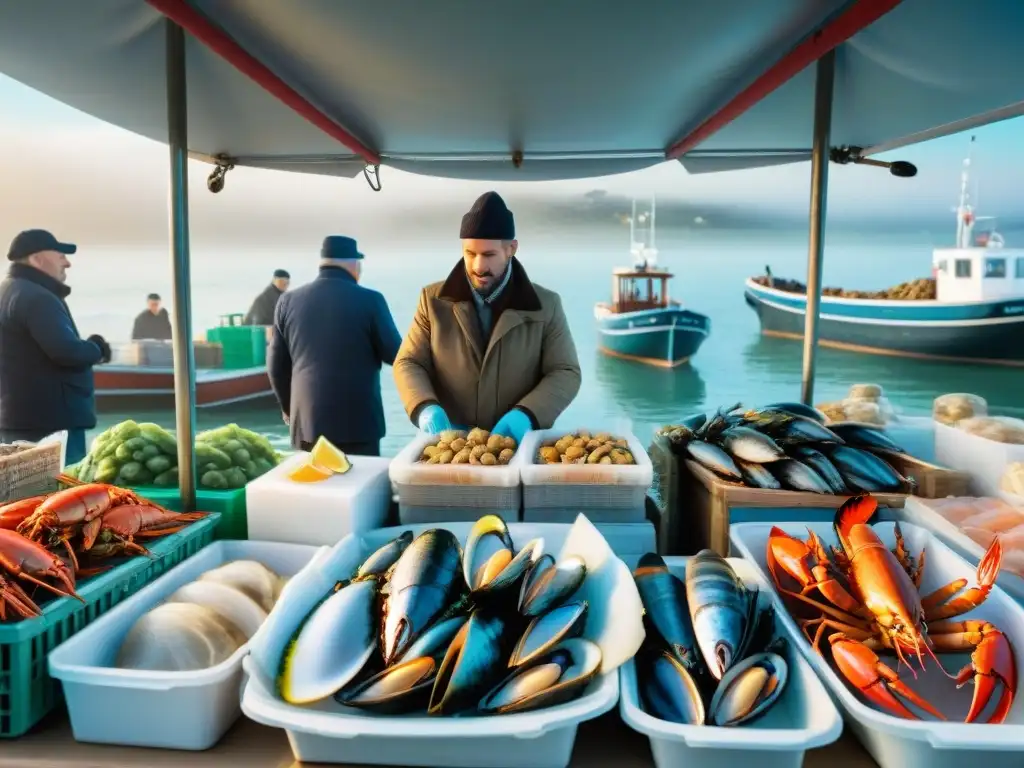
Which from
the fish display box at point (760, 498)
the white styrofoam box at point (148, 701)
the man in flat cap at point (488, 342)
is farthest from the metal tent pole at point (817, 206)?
the white styrofoam box at point (148, 701)

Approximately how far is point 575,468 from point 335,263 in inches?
108

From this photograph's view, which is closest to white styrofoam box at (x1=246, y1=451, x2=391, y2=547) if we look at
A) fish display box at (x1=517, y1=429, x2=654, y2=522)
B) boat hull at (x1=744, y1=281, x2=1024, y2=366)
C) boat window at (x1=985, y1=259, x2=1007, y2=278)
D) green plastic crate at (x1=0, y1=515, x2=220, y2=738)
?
green plastic crate at (x1=0, y1=515, x2=220, y2=738)

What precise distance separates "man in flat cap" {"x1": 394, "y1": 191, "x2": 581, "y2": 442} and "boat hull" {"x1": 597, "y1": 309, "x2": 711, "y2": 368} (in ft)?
76.6

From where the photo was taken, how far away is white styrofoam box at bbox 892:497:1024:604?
145 centimetres

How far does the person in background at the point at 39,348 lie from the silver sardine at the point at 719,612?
3.93 metres

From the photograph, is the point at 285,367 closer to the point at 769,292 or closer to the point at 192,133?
the point at 192,133

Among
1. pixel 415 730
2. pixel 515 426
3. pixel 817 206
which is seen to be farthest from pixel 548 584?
pixel 817 206

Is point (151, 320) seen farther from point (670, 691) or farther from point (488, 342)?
point (670, 691)

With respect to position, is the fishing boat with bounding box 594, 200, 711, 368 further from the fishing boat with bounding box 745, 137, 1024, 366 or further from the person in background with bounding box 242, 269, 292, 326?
the person in background with bounding box 242, 269, 292, 326

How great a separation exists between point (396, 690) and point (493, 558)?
0.32 meters

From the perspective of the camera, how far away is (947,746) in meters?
0.99

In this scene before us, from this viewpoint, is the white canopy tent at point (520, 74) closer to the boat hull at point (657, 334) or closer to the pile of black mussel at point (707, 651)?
the pile of black mussel at point (707, 651)

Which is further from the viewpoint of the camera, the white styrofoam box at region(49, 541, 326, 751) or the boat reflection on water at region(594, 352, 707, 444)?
the boat reflection on water at region(594, 352, 707, 444)

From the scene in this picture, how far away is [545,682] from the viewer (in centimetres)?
105
